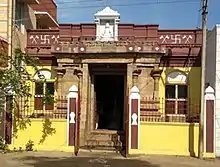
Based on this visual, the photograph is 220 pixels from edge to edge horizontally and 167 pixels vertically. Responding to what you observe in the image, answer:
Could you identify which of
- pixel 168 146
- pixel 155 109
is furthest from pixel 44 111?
pixel 168 146

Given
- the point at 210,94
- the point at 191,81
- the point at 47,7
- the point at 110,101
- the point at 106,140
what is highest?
the point at 47,7

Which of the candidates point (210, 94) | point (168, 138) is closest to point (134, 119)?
point (168, 138)

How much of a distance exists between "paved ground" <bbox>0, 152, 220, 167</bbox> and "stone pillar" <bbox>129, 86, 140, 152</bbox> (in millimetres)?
673

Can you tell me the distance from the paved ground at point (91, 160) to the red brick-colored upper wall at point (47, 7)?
10.1 m

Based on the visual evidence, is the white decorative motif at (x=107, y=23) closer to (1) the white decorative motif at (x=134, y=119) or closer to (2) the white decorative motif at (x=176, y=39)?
(2) the white decorative motif at (x=176, y=39)

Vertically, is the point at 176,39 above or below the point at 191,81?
above

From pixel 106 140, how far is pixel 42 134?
2.75 meters

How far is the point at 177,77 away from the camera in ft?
63.1

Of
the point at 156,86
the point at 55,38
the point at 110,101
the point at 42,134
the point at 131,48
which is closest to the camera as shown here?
the point at 42,134

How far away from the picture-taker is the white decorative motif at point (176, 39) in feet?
63.4

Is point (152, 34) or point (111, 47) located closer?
point (111, 47)

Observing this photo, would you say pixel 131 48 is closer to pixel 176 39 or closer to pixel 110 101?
pixel 176 39

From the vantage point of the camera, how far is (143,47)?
702 inches

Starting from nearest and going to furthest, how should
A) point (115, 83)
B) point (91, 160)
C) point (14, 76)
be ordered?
point (91, 160)
point (14, 76)
point (115, 83)
